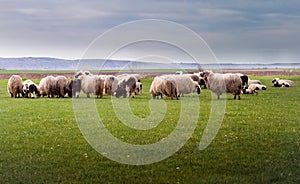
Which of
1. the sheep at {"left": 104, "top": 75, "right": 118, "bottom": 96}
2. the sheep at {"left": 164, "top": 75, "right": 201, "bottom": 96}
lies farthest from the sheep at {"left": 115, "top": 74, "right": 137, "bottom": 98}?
the sheep at {"left": 164, "top": 75, "right": 201, "bottom": 96}

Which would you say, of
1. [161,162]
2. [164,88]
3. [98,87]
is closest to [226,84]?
[164,88]

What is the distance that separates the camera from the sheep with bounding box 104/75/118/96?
30.3 metres

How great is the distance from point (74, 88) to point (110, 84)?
2737mm

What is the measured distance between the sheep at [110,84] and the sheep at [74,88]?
190 cm

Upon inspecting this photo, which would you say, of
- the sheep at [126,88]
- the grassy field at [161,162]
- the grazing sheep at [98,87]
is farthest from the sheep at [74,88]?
the grassy field at [161,162]

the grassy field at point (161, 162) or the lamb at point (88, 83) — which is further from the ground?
the lamb at point (88, 83)

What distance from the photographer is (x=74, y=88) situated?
31.3 metres

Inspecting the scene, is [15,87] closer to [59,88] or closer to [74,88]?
[59,88]

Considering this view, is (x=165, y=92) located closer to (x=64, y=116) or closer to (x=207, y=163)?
(x=64, y=116)

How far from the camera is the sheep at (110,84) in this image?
30344 mm

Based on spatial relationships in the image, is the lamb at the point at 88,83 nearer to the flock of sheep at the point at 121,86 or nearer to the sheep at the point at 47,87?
the flock of sheep at the point at 121,86

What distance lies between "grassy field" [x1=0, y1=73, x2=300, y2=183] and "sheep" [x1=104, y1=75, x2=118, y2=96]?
1209cm

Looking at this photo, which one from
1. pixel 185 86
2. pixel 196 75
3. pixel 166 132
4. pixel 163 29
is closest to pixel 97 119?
pixel 166 132

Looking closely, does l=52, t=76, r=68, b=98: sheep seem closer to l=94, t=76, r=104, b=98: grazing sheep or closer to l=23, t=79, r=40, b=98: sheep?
l=23, t=79, r=40, b=98: sheep
